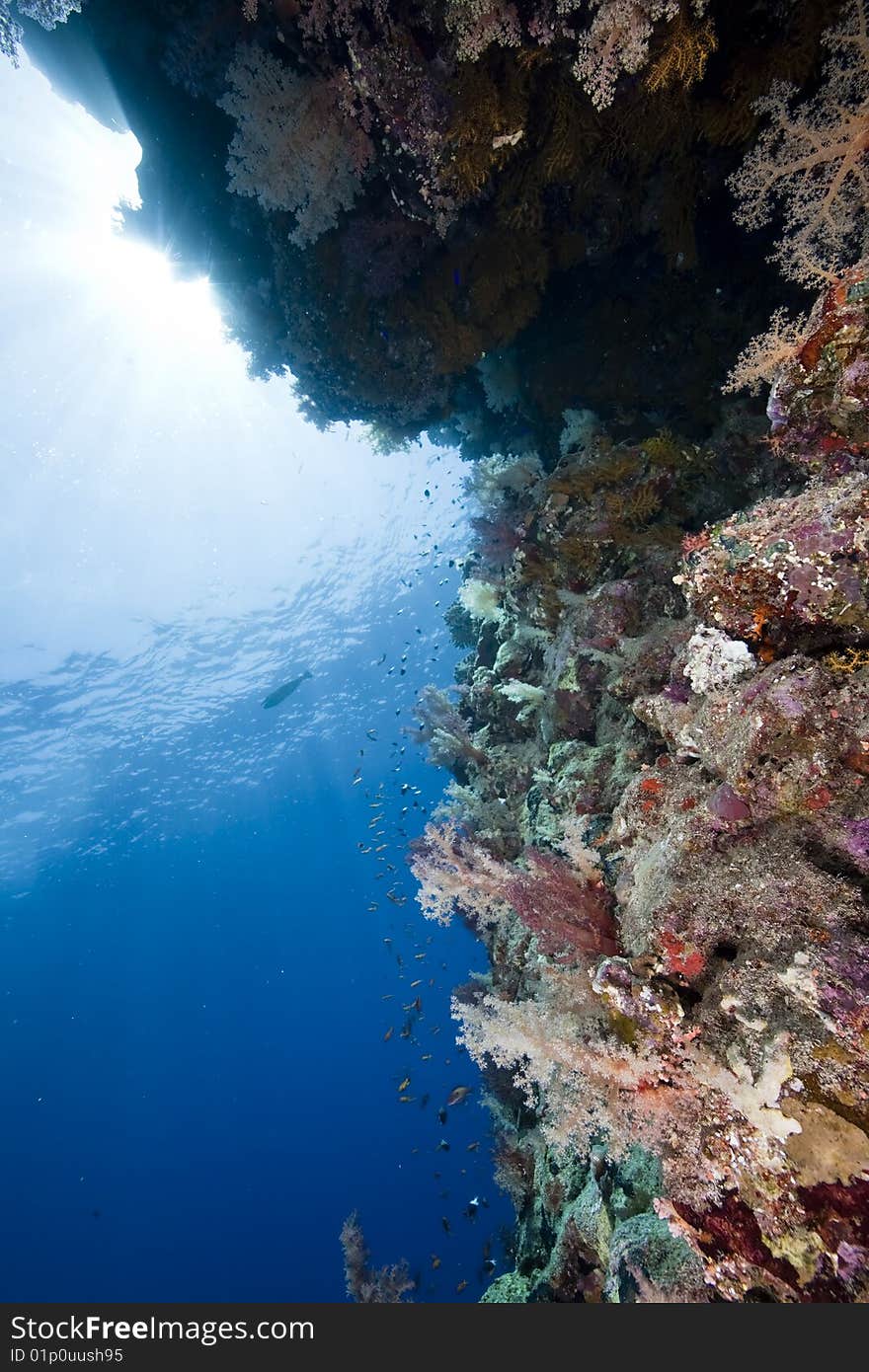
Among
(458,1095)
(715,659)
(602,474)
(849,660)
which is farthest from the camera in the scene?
(458,1095)

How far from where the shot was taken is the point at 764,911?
2.59m

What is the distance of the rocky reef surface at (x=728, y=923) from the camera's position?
2170mm

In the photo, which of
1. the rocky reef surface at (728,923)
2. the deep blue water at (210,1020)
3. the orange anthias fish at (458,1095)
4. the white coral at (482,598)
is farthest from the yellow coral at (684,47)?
the deep blue water at (210,1020)

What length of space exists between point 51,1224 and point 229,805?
26.3 meters

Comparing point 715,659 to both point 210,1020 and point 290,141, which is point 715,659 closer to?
point 290,141

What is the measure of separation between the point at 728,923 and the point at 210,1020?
2104 inches

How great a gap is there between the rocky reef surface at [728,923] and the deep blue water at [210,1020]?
77.0 feet

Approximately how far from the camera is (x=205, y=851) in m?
45.9

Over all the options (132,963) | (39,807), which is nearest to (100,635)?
(39,807)

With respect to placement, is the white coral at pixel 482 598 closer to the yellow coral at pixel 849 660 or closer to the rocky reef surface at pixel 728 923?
the rocky reef surface at pixel 728 923

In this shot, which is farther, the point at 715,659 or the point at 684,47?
the point at 684,47

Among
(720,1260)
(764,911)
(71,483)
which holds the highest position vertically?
(71,483)

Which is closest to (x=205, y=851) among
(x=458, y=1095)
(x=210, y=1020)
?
(x=210, y=1020)

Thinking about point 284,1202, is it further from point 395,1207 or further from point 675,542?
point 675,542
